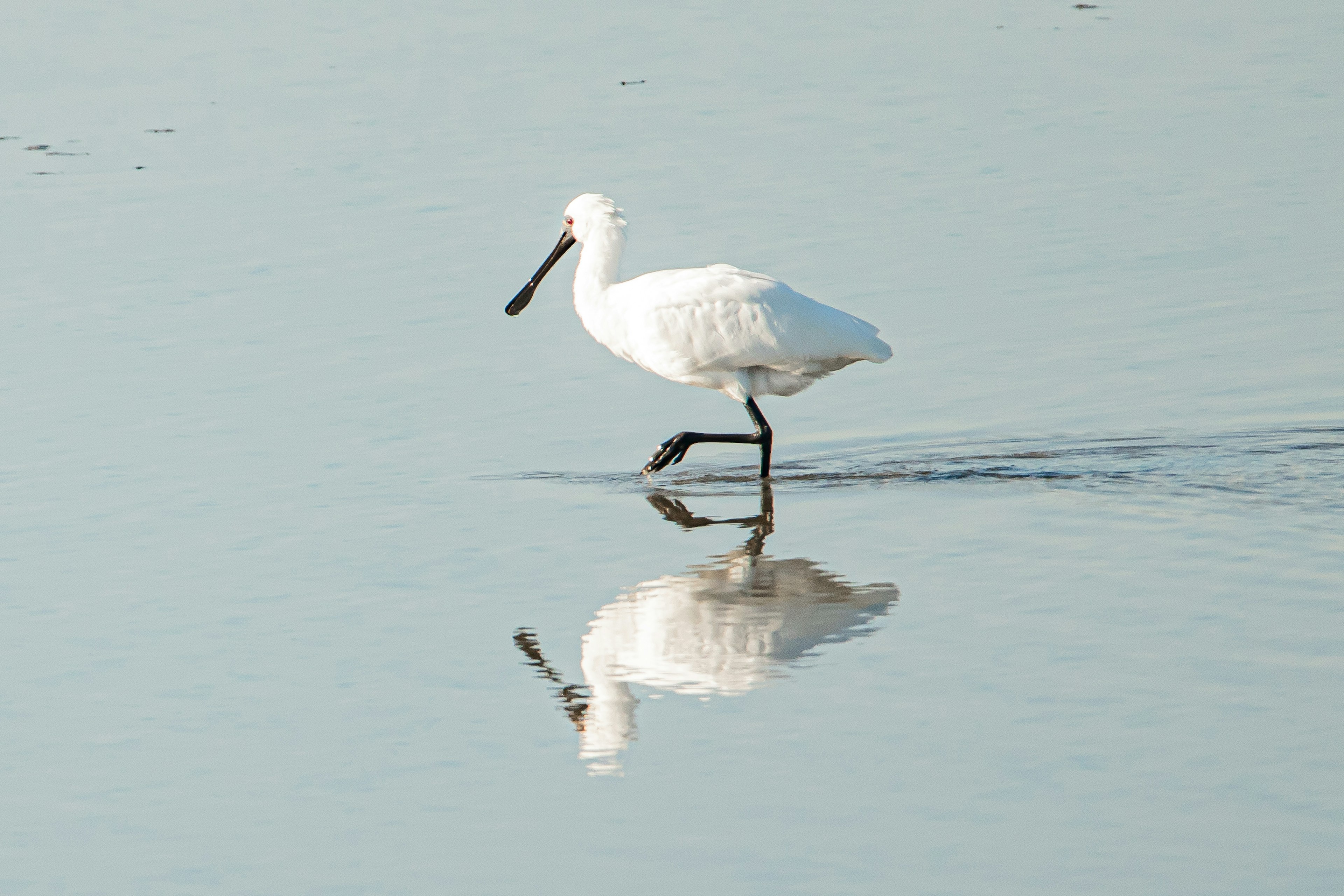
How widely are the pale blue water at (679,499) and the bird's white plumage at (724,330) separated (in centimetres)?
47

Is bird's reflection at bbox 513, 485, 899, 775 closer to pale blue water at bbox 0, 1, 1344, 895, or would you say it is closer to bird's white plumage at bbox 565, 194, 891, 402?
pale blue water at bbox 0, 1, 1344, 895

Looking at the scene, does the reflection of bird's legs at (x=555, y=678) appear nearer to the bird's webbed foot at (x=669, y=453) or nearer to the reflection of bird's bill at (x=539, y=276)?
the bird's webbed foot at (x=669, y=453)

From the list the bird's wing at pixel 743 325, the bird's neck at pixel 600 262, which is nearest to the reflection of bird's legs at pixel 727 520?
the bird's wing at pixel 743 325

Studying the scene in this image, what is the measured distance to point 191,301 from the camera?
13664mm

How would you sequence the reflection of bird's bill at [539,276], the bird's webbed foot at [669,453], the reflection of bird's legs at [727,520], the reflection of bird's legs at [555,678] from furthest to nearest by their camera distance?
1. the reflection of bird's bill at [539,276]
2. the bird's webbed foot at [669,453]
3. the reflection of bird's legs at [727,520]
4. the reflection of bird's legs at [555,678]

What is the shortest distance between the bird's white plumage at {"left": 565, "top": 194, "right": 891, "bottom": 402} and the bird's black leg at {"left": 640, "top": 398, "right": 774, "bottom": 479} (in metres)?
0.18

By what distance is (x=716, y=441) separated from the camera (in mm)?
10211

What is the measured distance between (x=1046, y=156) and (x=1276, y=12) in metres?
7.26

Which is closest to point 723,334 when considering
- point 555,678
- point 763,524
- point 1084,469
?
point 763,524

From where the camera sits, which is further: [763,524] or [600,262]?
[600,262]

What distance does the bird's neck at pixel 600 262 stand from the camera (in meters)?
10.6

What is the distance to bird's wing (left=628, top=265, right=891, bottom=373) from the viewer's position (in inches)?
397

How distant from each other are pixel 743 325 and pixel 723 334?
0.11 metres

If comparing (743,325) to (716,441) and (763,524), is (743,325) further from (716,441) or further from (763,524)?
(763,524)
